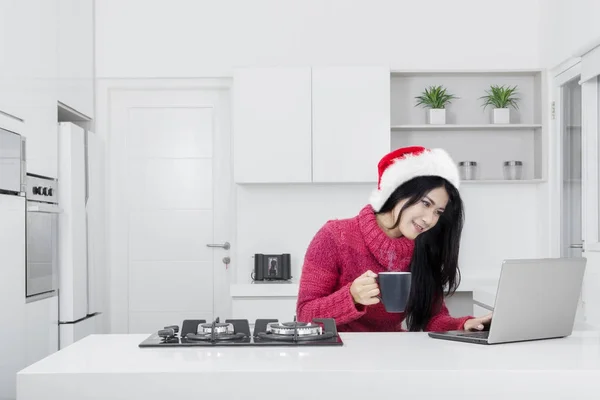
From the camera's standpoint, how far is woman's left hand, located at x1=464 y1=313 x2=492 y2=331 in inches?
84.3

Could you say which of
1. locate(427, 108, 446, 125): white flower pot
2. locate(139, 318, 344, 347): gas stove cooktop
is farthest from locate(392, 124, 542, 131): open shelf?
locate(139, 318, 344, 347): gas stove cooktop

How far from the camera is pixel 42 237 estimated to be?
3.87 metres

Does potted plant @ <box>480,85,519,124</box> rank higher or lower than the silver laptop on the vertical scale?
higher

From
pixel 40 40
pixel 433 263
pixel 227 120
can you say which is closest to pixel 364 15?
pixel 227 120

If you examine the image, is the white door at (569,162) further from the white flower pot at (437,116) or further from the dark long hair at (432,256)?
the dark long hair at (432,256)

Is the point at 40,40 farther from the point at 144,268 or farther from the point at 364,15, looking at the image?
the point at 364,15

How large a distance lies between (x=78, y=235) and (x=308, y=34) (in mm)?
1900

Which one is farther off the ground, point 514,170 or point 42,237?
point 514,170

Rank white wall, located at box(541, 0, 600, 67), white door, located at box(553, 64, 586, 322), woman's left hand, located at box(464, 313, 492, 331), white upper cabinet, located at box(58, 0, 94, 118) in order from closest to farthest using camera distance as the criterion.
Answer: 1. woman's left hand, located at box(464, 313, 492, 331)
2. white wall, located at box(541, 0, 600, 67)
3. white door, located at box(553, 64, 586, 322)
4. white upper cabinet, located at box(58, 0, 94, 118)

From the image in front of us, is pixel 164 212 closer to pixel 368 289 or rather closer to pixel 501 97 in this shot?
pixel 501 97

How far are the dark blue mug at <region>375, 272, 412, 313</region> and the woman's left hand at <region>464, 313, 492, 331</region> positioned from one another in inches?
14.6

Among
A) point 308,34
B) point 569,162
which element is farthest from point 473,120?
point 308,34

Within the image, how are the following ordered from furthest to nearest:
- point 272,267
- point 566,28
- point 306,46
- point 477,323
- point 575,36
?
point 306,46, point 272,267, point 566,28, point 575,36, point 477,323

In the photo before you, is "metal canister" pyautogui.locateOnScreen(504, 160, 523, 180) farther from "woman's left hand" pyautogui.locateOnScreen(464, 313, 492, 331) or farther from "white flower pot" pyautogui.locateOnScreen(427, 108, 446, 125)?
"woman's left hand" pyautogui.locateOnScreen(464, 313, 492, 331)
